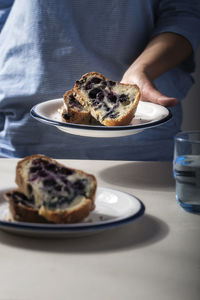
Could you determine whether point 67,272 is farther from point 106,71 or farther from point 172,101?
point 106,71

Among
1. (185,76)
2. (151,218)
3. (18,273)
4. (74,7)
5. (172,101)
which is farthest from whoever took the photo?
(185,76)

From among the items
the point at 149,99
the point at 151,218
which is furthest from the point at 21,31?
the point at 151,218

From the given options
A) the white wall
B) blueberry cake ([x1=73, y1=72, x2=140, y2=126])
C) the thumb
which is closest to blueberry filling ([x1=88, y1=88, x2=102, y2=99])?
blueberry cake ([x1=73, y1=72, x2=140, y2=126])

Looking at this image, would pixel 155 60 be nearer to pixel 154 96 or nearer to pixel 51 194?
pixel 154 96

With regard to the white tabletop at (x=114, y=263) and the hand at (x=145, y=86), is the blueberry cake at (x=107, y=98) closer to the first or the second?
the hand at (x=145, y=86)

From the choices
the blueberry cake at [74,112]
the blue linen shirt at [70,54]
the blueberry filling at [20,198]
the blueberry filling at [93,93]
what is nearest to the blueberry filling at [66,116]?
the blueberry cake at [74,112]

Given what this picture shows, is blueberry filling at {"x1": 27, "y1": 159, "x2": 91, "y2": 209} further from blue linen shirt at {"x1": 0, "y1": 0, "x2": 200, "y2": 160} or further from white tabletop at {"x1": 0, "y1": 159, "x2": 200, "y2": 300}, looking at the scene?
blue linen shirt at {"x1": 0, "y1": 0, "x2": 200, "y2": 160}
